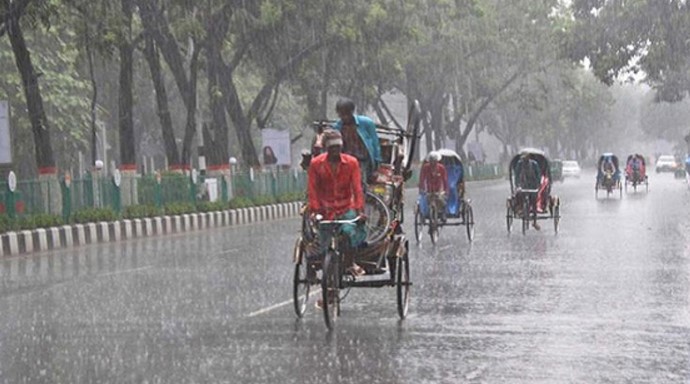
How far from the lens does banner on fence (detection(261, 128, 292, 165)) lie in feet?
151

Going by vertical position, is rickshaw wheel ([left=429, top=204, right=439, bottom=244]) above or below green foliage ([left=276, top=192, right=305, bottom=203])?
above

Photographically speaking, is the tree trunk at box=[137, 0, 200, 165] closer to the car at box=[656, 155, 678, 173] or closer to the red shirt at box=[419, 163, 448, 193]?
the red shirt at box=[419, 163, 448, 193]

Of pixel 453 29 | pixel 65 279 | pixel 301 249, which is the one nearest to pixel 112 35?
pixel 65 279

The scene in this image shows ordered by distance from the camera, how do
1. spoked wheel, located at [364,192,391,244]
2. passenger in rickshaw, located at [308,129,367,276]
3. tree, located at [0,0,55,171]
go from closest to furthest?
1. passenger in rickshaw, located at [308,129,367,276]
2. spoked wheel, located at [364,192,391,244]
3. tree, located at [0,0,55,171]

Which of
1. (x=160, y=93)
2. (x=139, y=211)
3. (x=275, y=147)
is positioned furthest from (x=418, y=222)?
(x=275, y=147)

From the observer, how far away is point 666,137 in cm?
14450

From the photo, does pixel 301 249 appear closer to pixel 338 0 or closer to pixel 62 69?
pixel 338 0

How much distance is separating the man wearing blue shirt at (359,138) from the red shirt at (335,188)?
839mm

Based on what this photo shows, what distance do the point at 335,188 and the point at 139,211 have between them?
63.5 feet

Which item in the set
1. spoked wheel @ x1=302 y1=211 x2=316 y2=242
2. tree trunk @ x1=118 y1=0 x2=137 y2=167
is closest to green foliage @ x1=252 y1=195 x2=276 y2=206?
tree trunk @ x1=118 y1=0 x2=137 y2=167

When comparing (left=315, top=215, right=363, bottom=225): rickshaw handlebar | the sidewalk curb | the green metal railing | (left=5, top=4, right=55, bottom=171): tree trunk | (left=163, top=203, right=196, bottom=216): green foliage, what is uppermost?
(left=5, top=4, right=55, bottom=171): tree trunk

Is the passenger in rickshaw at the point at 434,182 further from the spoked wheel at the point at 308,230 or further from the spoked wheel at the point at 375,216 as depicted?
the spoked wheel at the point at 308,230

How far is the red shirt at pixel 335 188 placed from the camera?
1091 cm

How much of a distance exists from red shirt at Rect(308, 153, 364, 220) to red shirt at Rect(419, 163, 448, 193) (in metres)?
11.3
